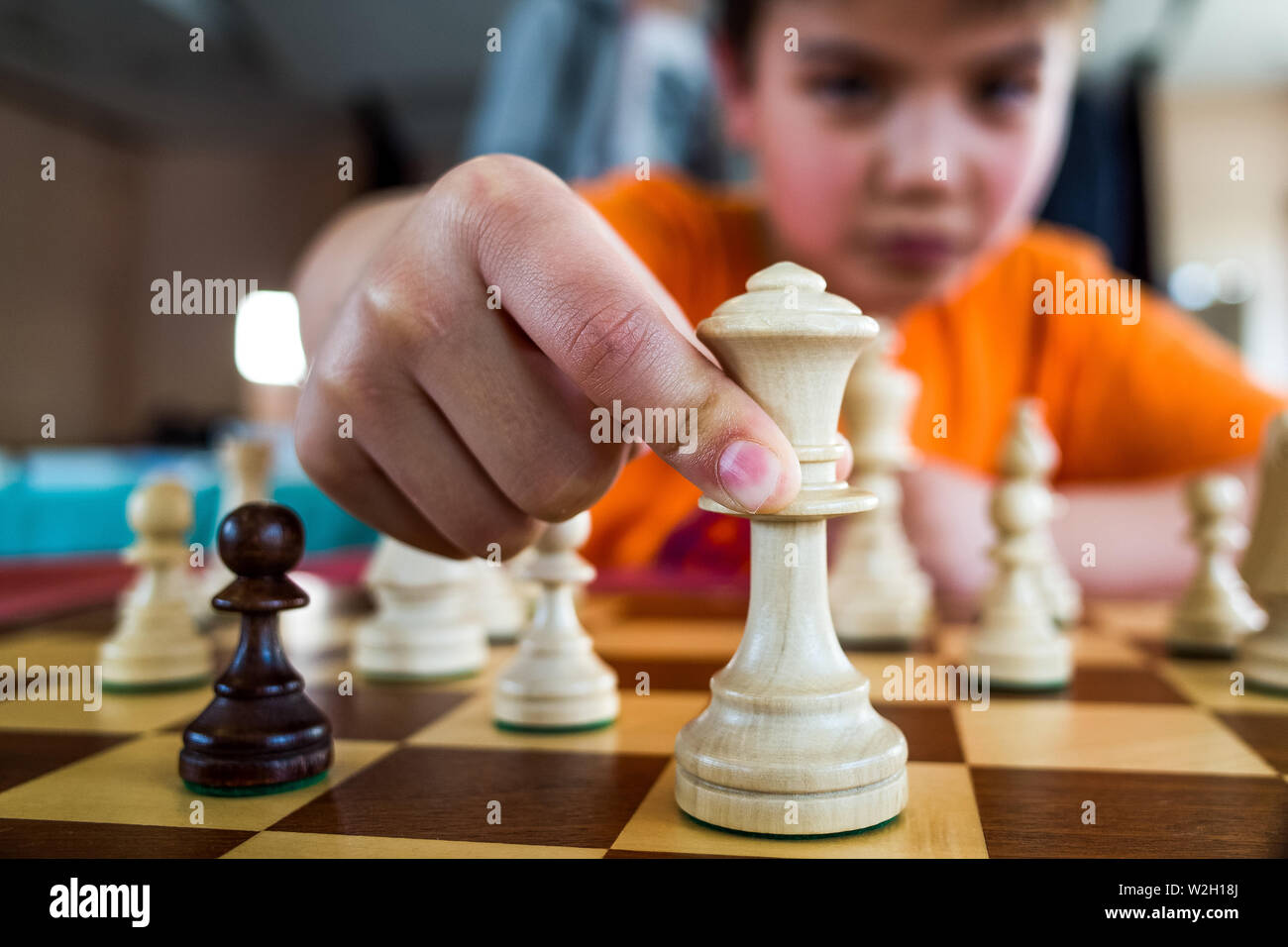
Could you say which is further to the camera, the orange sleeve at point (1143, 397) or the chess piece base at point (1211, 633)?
the orange sleeve at point (1143, 397)

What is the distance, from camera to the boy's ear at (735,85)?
2.08 m

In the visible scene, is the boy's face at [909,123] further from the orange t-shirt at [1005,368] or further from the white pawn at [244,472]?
the white pawn at [244,472]

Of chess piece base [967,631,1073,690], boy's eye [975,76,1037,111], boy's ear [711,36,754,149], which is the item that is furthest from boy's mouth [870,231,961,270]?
chess piece base [967,631,1073,690]

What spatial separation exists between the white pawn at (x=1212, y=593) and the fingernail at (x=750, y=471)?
2.36 feet

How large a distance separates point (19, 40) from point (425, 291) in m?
8.31

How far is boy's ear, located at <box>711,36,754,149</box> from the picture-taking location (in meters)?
2.08

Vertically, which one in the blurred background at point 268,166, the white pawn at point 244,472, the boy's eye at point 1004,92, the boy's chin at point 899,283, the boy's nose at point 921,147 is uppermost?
the blurred background at point 268,166

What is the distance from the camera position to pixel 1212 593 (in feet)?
3.75

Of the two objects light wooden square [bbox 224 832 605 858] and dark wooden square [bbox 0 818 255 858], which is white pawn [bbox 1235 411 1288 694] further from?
dark wooden square [bbox 0 818 255 858]

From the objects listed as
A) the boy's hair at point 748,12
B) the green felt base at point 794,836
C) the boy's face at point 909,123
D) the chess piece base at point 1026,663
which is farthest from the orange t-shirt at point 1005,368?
the green felt base at point 794,836

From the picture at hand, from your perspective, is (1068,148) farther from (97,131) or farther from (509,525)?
(97,131)

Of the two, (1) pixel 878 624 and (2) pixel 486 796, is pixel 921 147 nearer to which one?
(1) pixel 878 624

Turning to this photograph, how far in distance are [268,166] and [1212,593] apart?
10.2m

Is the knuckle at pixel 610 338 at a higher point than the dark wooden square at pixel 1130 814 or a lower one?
higher
